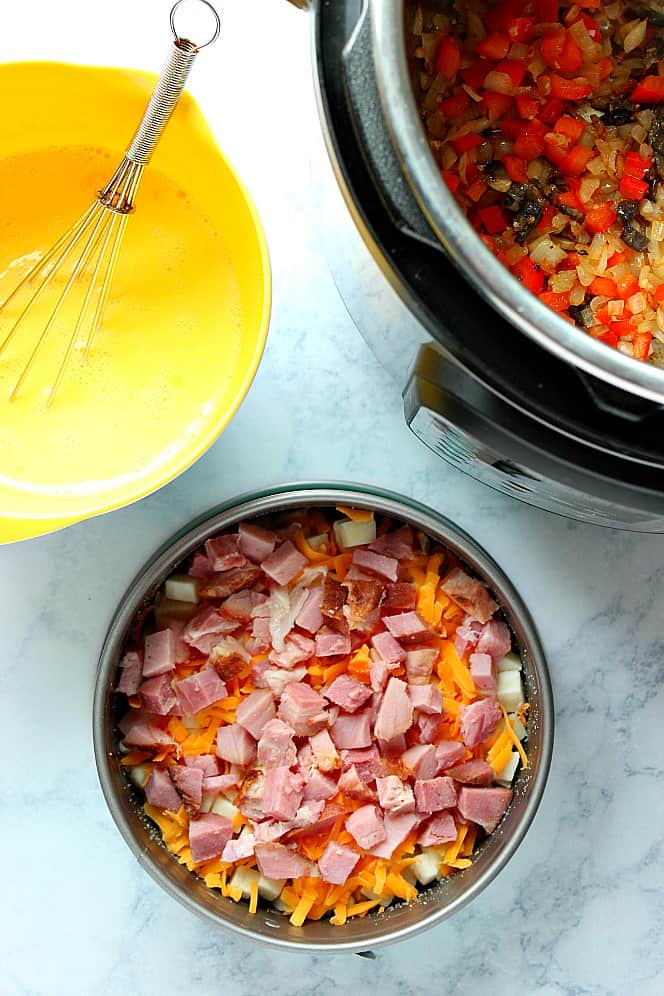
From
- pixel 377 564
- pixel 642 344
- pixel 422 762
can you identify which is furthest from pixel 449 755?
pixel 642 344

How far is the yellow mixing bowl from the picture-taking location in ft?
3.41

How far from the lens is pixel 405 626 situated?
1123 millimetres

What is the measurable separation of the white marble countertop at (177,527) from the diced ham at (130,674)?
8 cm

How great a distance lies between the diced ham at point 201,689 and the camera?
1116 millimetres

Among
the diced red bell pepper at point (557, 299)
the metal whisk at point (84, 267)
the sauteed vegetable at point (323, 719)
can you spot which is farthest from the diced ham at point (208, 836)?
the diced red bell pepper at point (557, 299)

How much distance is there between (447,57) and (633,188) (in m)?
0.23

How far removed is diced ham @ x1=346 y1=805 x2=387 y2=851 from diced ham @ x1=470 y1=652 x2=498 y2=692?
189 mm

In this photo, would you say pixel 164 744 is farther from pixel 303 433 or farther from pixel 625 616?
pixel 625 616

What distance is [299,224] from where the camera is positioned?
115 centimetres

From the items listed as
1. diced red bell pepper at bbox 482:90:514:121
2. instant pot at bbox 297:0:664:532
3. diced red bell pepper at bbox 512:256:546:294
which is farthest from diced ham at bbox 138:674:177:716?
diced red bell pepper at bbox 482:90:514:121

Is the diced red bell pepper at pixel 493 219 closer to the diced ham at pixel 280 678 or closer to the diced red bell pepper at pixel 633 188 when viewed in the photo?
the diced red bell pepper at pixel 633 188

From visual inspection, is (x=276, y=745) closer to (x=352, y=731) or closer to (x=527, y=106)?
(x=352, y=731)

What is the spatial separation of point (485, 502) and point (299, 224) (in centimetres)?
40

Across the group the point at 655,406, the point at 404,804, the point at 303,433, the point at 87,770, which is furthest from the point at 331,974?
the point at 655,406
